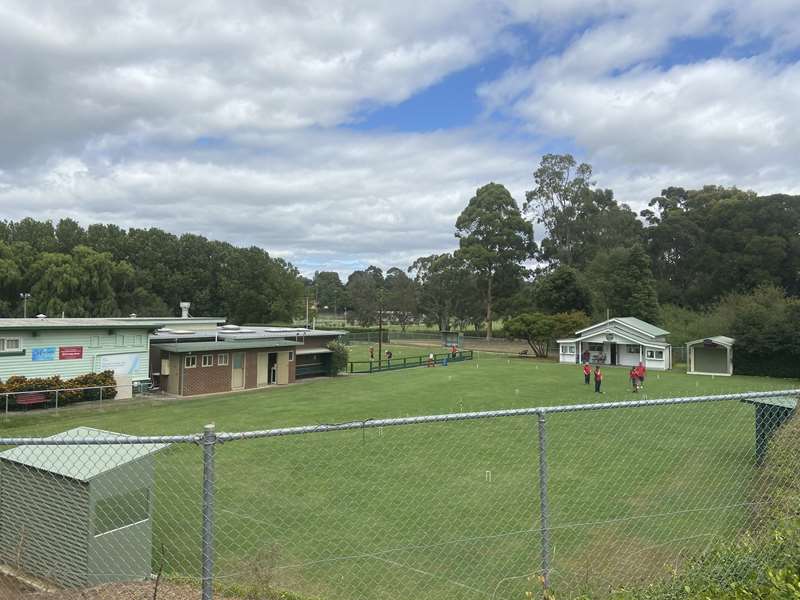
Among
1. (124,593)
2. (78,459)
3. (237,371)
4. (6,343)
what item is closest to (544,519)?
(124,593)

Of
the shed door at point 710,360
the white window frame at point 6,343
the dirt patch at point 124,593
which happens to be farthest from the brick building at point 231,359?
the shed door at point 710,360

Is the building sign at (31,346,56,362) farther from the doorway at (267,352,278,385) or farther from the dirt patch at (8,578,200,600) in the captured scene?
the dirt patch at (8,578,200,600)

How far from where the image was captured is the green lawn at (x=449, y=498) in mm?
8102

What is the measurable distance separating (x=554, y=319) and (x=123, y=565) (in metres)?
48.0

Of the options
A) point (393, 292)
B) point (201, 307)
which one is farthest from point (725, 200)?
point (201, 307)

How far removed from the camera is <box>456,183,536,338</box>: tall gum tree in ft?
229

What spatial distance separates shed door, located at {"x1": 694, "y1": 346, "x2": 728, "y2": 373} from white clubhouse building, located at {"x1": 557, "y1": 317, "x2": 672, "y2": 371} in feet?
9.16

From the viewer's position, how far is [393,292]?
95.9 metres

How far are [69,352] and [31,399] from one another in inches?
121

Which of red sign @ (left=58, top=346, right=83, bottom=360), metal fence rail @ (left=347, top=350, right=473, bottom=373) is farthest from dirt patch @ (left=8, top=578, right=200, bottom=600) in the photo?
metal fence rail @ (left=347, top=350, right=473, bottom=373)

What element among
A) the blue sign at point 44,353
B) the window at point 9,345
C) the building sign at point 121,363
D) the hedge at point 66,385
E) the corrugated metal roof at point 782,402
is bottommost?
the hedge at point 66,385

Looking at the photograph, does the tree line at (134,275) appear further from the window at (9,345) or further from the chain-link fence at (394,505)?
the chain-link fence at (394,505)

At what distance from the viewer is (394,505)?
11.3 metres

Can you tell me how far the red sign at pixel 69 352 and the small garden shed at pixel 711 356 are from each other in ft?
122
